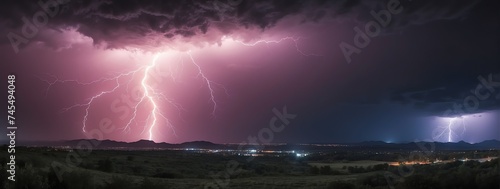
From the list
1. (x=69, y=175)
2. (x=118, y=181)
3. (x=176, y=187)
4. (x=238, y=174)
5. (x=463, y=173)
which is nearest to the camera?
(x=69, y=175)

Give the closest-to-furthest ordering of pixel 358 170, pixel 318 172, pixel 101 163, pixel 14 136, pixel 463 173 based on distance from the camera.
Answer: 1. pixel 14 136
2. pixel 463 173
3. pixel 101 163
4. pixel 318 172
5. pixel 358 170

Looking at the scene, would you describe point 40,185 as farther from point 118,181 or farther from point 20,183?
point 118,181

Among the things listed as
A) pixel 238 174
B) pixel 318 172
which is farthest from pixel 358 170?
pixel 238 174

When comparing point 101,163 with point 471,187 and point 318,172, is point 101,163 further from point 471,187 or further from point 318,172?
point 471,187

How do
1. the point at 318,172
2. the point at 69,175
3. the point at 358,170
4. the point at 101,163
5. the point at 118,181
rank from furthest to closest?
the point at 358,170 → the point at 318,172 → the point at 101,163 → the point at 118,181 → the point at 69,175

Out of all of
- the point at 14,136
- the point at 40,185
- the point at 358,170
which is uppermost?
the point at 14,136

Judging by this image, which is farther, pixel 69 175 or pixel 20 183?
pixel 69 175

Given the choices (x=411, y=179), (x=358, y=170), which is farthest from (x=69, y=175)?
(x=358, y=170)

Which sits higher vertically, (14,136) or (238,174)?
(14,136)

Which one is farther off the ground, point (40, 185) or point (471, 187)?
point (40, 185)
